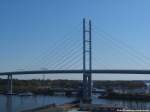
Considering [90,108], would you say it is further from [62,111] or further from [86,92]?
[86,92]

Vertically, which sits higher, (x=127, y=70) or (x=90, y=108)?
(x=127, y=70)

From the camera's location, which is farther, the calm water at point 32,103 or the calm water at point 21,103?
the calm water at point 21,103

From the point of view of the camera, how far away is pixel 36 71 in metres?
40.7

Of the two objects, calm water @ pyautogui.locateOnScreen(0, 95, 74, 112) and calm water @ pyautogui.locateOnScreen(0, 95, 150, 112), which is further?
calm water @ pyautogui.locateOnScreen(0, 95, 74, 112)

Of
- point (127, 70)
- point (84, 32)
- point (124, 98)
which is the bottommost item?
point (124, 98)

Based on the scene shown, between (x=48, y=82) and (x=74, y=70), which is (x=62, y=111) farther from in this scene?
(x=48, y=82)

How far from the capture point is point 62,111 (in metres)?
18.6

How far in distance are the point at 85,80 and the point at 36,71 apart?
300 inches

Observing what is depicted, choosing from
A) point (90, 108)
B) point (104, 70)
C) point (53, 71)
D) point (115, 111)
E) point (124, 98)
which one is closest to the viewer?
point (115, 111)

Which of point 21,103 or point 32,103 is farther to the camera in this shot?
point 32,103

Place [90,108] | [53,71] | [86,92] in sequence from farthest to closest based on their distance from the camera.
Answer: [53,71] → [86,92] → [90,108]

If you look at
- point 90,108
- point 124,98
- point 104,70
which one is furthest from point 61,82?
point 90,108

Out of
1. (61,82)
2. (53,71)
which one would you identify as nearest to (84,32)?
(53,71)

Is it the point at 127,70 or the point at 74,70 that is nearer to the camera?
the point at 127,70
